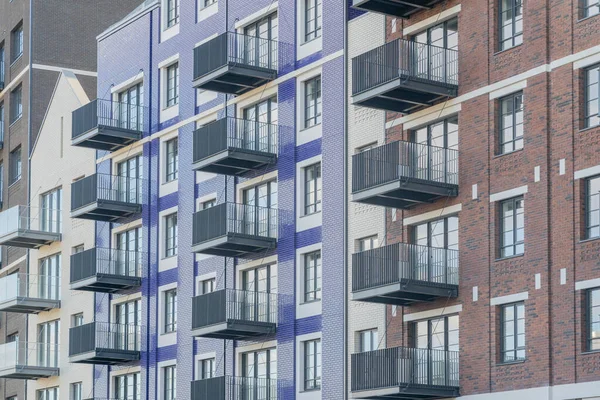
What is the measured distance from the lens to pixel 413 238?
152 feet

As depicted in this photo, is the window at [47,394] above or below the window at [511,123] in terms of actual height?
below

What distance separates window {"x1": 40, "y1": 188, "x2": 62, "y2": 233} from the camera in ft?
220

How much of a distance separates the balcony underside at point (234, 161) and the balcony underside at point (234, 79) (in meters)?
2.52

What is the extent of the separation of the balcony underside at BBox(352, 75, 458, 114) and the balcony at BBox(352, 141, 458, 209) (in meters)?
1.26

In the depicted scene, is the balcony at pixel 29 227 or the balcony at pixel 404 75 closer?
the balcony at pixel 404 75

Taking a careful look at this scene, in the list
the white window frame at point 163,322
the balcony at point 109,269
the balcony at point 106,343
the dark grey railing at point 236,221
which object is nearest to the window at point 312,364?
the dark grey railing at point 236,221

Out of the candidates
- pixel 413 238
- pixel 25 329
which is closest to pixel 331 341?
pixel 413 238

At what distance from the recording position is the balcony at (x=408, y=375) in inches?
1713

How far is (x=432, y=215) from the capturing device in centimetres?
4547

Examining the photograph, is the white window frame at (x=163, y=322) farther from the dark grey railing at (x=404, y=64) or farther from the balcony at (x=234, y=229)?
the dark grey railing at (x=404, y=64)

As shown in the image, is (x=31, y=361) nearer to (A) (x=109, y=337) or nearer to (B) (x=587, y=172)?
(A) (x=109, y=337)

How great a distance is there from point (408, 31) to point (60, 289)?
2450 centimetres

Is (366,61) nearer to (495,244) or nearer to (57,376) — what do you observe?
(495,244)

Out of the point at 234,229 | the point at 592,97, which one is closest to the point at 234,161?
the point at 234,229
